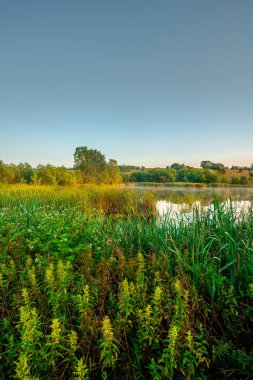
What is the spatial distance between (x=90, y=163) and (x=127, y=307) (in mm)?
32054

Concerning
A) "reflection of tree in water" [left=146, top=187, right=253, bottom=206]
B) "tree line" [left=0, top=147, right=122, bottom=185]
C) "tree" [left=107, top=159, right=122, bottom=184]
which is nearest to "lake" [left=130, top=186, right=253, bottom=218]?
"reflection of tree in water" [left=146, top=187, right=253, bottom=206]

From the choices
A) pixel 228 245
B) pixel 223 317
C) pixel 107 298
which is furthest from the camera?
pixel 228 245

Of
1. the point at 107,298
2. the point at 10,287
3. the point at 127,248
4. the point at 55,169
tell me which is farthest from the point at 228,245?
the point at 55,169

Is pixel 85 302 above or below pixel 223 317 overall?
above

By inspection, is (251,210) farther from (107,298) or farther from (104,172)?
(104,172)

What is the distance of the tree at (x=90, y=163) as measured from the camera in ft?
104

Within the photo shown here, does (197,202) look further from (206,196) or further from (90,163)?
(90,163)

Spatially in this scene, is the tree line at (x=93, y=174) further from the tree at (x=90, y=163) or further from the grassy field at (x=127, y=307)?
the grassy field at (x=127, y=307)

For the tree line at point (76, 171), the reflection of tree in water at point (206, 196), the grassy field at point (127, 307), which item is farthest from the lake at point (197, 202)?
the tree line at point (76, 171)

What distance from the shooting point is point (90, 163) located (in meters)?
33.3

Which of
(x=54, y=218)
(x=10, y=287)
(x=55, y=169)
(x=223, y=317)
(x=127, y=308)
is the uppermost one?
(x=55, y=169)

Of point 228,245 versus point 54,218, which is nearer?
point 228,245

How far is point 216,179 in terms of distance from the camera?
34.3 metres

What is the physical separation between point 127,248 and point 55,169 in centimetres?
2300
